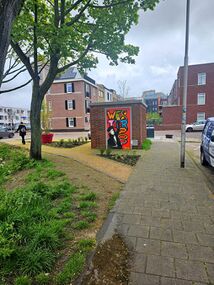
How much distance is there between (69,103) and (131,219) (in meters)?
34.2

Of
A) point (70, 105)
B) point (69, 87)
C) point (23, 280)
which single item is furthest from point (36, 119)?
point (69, 87)

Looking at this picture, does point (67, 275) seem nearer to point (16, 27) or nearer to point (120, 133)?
point (16, 27)

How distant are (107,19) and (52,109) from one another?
30.5 meters

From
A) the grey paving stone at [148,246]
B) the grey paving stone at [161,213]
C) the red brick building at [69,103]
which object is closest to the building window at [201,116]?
the red brick building at [69,103]

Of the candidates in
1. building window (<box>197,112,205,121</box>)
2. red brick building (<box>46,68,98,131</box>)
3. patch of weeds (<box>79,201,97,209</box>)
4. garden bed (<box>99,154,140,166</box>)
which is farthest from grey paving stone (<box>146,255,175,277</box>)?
building window (<box>197,112,205,121</box>)

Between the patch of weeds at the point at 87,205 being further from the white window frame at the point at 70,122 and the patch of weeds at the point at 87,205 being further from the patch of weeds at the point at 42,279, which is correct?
the white window frame at the point at 70,122

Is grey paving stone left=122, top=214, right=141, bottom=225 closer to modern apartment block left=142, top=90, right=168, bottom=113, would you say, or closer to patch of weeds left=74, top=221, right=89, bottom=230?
patch of weeds left=74, top=221, right=89, bottom=230

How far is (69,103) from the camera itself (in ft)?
118

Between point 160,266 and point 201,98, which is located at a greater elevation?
point 201,98

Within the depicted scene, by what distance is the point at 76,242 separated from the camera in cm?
290

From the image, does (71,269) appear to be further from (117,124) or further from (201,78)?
(201,78)

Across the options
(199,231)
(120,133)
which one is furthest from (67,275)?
(120,133)

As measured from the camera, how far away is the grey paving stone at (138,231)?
10.3 feet

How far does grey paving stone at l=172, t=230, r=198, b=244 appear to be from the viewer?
116 inches
